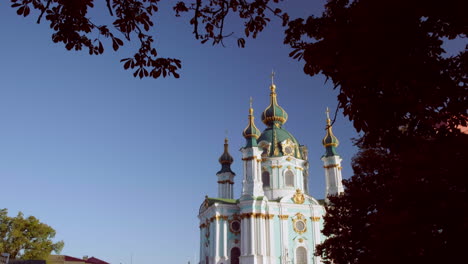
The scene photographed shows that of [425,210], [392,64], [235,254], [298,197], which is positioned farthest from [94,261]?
[392,64]

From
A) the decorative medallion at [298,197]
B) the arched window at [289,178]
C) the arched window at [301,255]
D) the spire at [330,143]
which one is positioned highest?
the spire at [330,143]

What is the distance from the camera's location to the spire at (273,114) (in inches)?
2032

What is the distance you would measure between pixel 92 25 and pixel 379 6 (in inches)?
154

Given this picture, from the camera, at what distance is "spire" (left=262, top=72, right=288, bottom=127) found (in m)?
51.6

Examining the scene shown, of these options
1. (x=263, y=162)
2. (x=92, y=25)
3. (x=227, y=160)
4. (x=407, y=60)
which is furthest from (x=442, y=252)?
(x=227, y=160)

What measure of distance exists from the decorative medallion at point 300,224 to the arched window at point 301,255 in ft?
5.78

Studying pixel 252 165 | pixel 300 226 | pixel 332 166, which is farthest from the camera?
pixel 332 166

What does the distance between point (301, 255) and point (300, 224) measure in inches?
125

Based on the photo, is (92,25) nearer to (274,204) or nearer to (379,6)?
(379,6)

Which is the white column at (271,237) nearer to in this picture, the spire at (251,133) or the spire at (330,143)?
the spire at (251,133)

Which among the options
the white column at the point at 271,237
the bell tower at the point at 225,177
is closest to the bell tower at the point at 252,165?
the white column at the point at 271,237

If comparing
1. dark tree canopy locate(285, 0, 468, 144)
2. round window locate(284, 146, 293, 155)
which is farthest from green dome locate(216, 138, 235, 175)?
dark tree canopy locate(285, 0, 468, 144)

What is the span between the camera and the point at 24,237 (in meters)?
39.1

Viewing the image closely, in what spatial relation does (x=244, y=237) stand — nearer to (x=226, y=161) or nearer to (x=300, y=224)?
(x=300, y=224)
